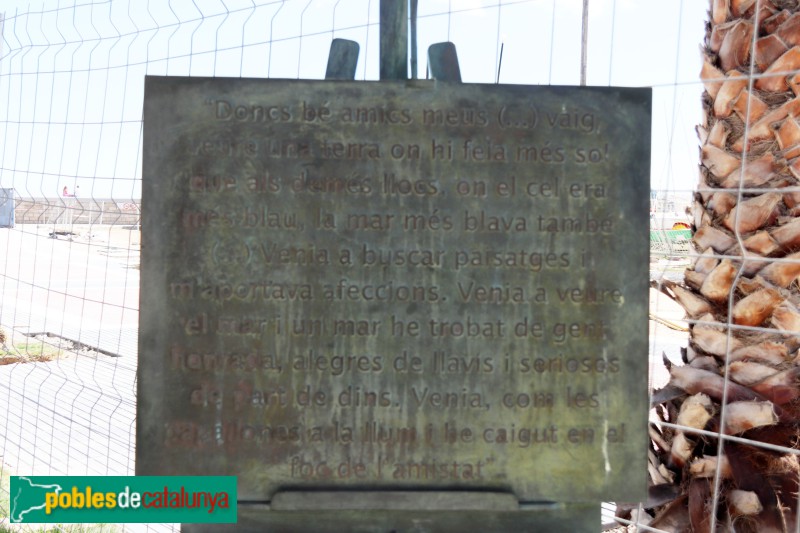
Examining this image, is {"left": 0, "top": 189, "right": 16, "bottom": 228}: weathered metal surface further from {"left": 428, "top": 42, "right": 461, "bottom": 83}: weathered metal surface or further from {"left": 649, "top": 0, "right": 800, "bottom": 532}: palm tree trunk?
{"left": 649, "top": 0, "right": 800, "bottom": 532}: palm tree trunk

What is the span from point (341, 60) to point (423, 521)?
1.59 metres

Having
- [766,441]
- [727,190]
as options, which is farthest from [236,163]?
[766,441]

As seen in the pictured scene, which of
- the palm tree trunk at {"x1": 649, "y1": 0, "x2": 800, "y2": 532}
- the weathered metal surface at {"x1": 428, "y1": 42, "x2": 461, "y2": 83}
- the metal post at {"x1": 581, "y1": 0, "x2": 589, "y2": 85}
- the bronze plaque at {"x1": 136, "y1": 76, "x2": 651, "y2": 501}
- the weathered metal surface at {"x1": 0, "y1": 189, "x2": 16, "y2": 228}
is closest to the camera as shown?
the bronze plaque at {"x1": 136, "y1": 76, "x2": 651, "y2": 501}

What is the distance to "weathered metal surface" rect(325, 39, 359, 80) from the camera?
2574mm

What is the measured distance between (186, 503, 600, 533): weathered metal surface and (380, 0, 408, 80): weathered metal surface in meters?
1.50

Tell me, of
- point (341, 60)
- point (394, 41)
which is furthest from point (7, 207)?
point (394, 41)

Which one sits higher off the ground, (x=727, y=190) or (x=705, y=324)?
(x=727, y=190)

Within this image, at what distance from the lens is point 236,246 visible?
2.40 m

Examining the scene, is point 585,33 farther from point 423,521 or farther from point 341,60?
point 423,521

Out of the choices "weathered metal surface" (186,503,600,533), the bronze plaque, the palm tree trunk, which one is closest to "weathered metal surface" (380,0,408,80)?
the bronze plaque

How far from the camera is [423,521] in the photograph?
2.49m

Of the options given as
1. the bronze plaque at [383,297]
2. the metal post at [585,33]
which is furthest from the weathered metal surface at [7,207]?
the metal post at [585,33]

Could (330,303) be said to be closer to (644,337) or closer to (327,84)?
(327,84)

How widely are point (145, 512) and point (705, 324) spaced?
2396 mm
